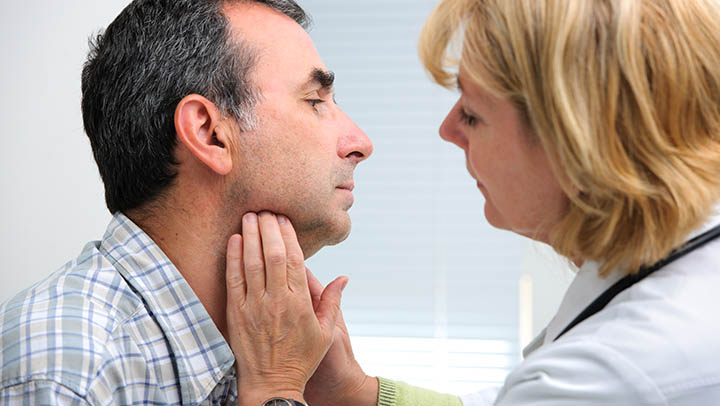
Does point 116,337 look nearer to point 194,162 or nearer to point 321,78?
point 194,162

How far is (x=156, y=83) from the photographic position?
4.37ft

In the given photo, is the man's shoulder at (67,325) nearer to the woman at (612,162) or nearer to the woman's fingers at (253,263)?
the woman's fingers at (253,263)

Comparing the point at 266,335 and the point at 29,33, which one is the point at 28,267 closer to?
the point at 29,33

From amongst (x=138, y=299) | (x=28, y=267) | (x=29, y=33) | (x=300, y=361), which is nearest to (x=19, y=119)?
(x=29, y=33)

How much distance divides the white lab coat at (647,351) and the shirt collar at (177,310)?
57 centimetres

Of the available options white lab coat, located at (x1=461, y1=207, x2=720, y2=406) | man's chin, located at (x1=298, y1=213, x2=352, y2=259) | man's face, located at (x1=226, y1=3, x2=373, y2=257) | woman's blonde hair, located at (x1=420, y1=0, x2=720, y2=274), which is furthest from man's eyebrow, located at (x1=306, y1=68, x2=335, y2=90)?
white lab coat, located at (x1=461, y1=207, x2=720, y2=406)

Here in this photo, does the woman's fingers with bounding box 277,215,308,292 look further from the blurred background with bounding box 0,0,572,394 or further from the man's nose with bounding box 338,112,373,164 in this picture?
the blurred background with bounding box 0,0,572,394

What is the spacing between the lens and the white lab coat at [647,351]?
86 centimetres

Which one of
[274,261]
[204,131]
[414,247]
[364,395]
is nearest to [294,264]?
[274,261]

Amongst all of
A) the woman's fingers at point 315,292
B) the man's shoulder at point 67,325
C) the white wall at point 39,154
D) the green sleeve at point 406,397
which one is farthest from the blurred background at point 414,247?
the man's shoulder at point 67,325

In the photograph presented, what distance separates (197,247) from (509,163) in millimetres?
633

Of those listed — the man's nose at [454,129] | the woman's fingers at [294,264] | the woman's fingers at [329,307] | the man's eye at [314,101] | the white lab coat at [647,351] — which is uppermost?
the man's eye at [314,101]

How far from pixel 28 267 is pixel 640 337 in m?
2.01

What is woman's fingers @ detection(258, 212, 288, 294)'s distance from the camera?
127 centimetres
